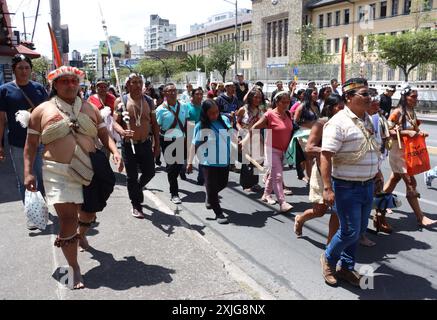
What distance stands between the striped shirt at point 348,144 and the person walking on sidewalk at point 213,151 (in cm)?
237

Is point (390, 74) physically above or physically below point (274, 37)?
below

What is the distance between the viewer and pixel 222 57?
210ft

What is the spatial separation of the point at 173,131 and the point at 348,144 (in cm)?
393

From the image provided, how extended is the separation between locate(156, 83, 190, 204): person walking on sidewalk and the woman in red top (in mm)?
1380

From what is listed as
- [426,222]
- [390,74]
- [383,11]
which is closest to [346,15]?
[383,11]

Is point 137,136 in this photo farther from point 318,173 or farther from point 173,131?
point 318,173

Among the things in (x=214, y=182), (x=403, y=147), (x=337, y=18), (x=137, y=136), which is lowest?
(x=214, y=182)

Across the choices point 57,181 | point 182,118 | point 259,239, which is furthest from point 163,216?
point 57,181

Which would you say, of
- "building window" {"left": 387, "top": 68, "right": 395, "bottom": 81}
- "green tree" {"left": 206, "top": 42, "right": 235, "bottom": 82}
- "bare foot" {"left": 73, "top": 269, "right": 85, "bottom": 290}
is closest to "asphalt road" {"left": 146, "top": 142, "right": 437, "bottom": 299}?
"bare foot" {"left": 73, "top": 269, "right": 85, "bottom": 290}

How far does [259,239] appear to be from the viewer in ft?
17.0

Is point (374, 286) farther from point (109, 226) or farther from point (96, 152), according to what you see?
point (109, 226)

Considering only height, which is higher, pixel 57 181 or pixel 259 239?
pixel 57 181
